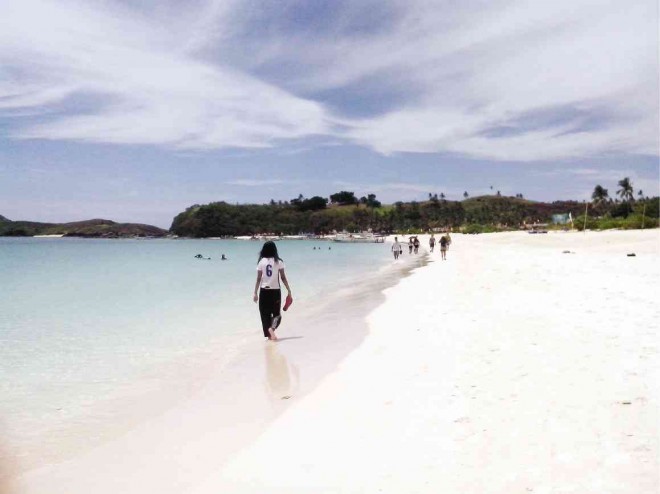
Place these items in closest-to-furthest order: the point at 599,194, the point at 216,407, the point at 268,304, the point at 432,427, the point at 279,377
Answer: the point at 432,427 → the point at 216,407 → the point at 279,377 → the point at 268,304 → the point at 599,194

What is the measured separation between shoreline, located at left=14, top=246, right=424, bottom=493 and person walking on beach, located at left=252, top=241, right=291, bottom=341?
51 cm

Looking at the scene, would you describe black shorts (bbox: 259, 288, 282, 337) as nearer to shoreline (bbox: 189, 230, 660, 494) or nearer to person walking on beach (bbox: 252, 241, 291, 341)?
person walking on beach (bbox: 252, 241, 291, 341)

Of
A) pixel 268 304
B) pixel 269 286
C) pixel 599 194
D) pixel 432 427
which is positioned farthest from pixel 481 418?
pixel 599 194

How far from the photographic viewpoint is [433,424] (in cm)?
478

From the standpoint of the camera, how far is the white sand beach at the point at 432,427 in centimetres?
379

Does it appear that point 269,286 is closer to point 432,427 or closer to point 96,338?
point 96,338

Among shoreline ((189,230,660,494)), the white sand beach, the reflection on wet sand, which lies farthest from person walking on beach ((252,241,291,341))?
shoreline ((189,230,660,494))

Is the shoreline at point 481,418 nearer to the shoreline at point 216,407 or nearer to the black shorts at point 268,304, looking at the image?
the shoreline at point 216,407

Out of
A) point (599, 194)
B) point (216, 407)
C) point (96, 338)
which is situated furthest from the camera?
point (599, 194)

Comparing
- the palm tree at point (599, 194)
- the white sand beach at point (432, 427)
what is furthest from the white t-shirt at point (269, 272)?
the palm tree at point (599, 194)

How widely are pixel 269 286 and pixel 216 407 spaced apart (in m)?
4.36

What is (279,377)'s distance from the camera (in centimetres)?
774

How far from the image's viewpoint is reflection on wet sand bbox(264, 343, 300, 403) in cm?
680

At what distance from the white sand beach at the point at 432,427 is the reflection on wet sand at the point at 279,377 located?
1.5 inches
